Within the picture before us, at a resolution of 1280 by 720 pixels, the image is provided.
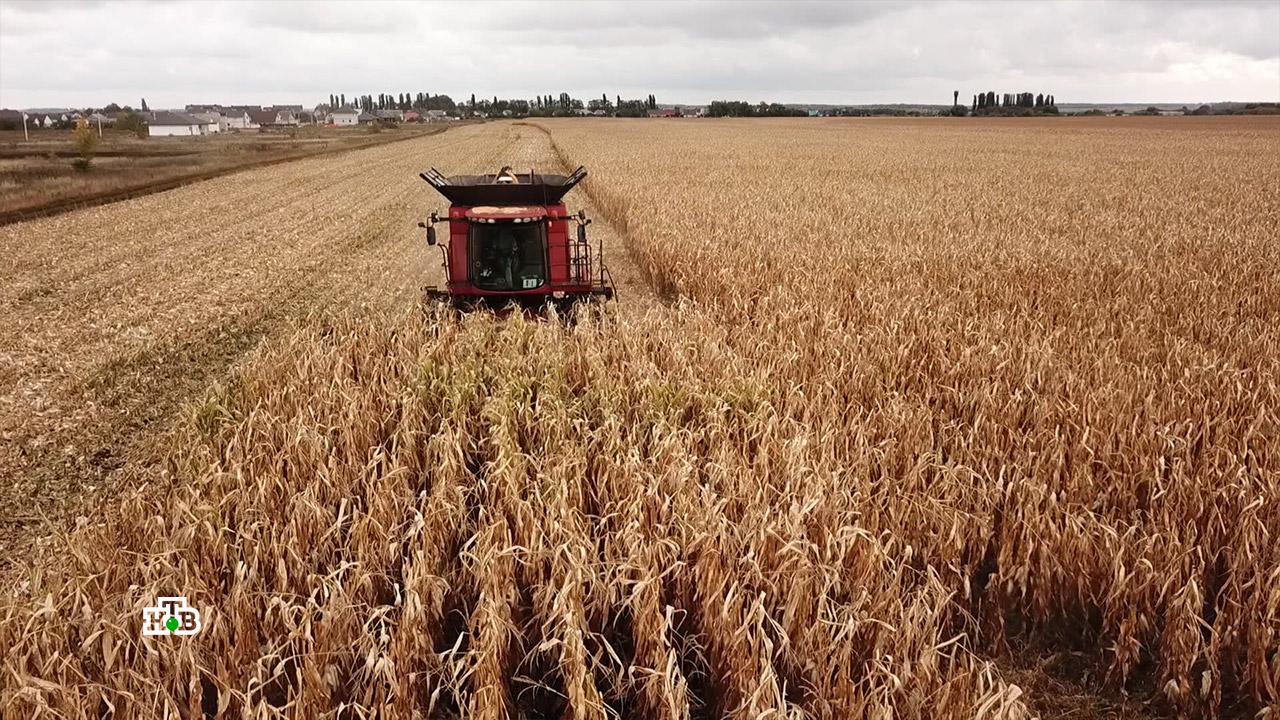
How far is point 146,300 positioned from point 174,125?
12469 cm

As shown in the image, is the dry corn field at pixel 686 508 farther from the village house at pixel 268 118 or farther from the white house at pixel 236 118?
the village house at pixel 268 118

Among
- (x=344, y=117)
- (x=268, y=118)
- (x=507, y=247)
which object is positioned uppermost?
(x=344, y=117)

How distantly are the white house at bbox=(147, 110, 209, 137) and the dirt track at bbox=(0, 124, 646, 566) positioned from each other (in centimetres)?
10641

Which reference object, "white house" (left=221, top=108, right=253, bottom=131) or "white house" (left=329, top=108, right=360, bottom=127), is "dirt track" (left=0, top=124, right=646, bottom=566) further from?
"white house" (left=329, top=108, right=360, bottom=127)

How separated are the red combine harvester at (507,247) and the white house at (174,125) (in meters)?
124

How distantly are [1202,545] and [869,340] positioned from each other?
129 inches

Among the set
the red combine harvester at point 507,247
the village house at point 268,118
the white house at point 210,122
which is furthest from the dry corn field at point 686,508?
the village house at point 268,118

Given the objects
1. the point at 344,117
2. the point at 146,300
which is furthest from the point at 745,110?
the point at 146,300

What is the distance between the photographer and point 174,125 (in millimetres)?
113312

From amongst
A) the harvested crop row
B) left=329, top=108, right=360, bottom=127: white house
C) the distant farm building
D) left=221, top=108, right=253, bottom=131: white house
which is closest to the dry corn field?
the harvested crop row

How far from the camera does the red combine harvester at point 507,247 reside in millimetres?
8750

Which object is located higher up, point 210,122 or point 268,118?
point 268,118

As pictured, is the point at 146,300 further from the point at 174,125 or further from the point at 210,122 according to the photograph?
the point at 210,122

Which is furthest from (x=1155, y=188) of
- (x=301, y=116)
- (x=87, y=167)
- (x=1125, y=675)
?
(x=301, y=116)
